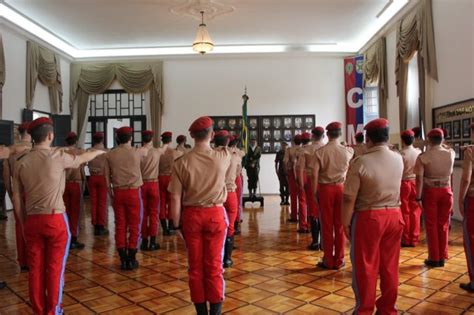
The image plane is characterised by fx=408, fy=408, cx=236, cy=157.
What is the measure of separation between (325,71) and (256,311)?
10.5 m

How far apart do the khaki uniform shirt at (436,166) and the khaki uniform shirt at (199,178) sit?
Answer: 8.59ft

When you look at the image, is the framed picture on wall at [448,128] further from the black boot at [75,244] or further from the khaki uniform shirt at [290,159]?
the black boot at [75,244]

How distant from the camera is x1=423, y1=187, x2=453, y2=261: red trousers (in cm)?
445

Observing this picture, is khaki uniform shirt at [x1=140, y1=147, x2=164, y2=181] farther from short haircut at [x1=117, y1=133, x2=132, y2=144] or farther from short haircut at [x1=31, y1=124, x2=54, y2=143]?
short haircut at [x1=31, y1=124, x2=54, y2=143]

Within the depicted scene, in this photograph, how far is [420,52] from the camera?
8070 mm

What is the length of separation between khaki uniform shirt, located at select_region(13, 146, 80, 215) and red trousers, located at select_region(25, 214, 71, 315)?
0.25 feet

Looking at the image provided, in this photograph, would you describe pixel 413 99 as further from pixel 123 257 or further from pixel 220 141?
pixel 123 257

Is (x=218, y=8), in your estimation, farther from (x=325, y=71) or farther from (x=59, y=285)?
(x=59, y=285)

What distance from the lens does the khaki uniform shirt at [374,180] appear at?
2.77 metres

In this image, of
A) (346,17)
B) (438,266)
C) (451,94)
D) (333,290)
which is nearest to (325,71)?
(346,17)

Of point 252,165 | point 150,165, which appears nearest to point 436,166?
point 150,165

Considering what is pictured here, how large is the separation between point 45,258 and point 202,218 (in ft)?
3.99

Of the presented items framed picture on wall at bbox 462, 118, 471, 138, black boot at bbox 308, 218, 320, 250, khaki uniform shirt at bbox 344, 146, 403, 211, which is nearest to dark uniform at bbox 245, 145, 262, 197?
framed picture on wall at bbox 462, 118, 471, 138

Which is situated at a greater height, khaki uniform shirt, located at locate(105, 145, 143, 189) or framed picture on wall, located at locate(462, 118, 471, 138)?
framed picture on wall, located at locate(462, 118, 471, 138)
